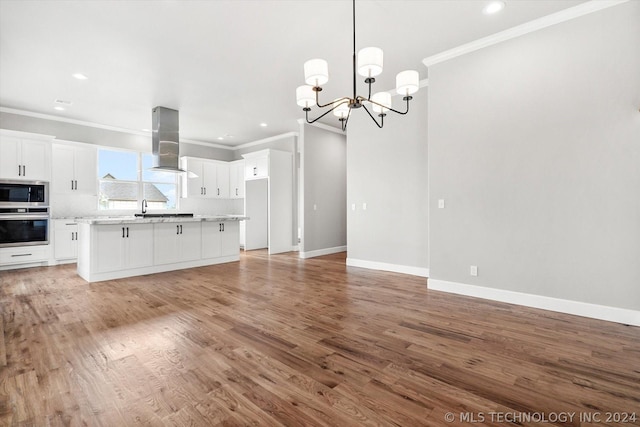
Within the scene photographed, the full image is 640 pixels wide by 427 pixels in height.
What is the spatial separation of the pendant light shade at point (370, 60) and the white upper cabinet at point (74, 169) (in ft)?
22.2

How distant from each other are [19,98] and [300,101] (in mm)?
5760

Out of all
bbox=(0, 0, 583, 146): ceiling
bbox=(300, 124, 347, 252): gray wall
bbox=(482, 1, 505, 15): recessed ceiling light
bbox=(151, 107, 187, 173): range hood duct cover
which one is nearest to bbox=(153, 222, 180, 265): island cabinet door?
bbox=(151, 107, 187, 173): range hood duct cover

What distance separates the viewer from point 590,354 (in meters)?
2.26

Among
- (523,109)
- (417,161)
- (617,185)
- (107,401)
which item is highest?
(523,109)

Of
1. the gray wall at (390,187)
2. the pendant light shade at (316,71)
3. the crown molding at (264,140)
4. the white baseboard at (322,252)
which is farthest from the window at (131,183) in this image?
the pendant light shade at (316,71)

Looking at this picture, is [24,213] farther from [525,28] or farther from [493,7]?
[525,28]

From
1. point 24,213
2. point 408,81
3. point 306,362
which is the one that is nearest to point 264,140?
point 24,213

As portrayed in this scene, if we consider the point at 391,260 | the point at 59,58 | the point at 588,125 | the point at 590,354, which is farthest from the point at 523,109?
the point at 59,58

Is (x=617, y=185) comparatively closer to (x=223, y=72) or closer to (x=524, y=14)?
(x=524, y=14)

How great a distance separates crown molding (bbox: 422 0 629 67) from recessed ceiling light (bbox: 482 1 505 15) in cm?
48

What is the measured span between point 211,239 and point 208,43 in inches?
142

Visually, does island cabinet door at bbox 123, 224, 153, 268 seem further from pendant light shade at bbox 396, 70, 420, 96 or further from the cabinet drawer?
pendant light shade at bbox 396, 70, 420, 96

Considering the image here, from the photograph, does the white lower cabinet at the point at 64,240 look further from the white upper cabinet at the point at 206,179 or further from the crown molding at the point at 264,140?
the crown molding at the point at 264,140

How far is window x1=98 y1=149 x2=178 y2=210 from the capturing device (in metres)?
7.00
